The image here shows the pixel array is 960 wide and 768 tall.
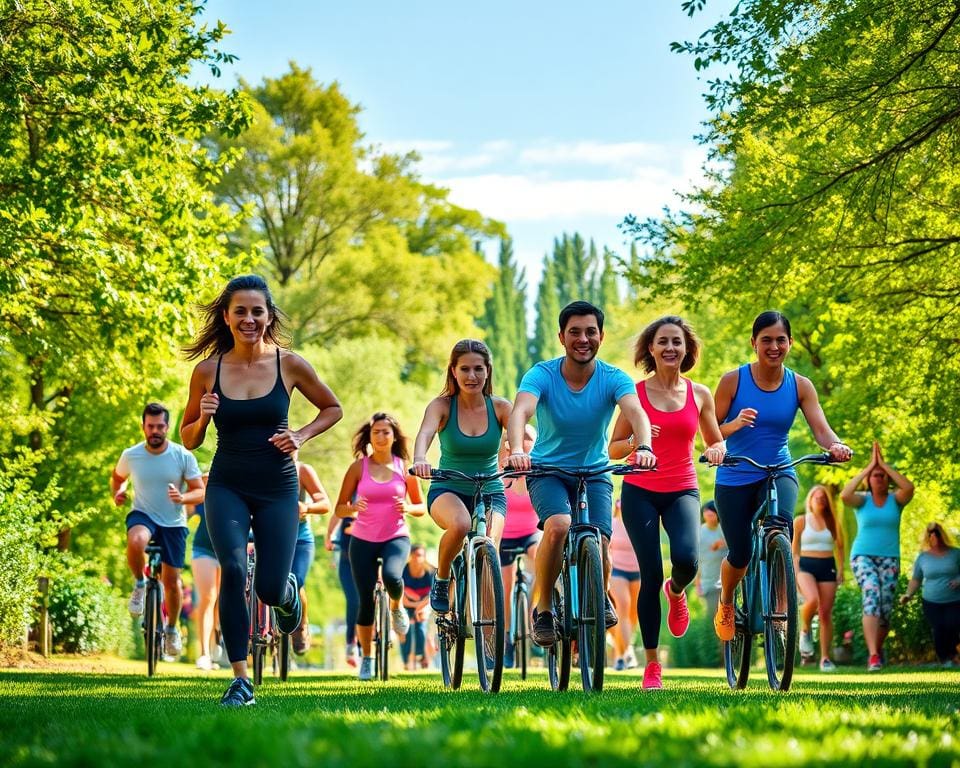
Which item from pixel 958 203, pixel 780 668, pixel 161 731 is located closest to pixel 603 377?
pixel 780 668

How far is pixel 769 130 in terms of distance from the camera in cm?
1444

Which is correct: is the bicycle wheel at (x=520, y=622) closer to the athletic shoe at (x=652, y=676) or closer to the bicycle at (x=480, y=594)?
the athletic shoe at (x=652, y=676)

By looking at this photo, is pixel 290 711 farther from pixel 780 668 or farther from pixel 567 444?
pixel 780 668

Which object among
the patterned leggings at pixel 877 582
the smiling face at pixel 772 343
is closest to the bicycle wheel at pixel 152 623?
the smiling face at pixel 772 343

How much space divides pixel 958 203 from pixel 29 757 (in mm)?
13688

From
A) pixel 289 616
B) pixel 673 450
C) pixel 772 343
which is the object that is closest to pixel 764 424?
pixel 772 343

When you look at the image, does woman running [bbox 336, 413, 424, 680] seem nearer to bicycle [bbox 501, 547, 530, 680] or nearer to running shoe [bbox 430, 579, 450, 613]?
bicycle [bbox 501, 547, 530, 680]


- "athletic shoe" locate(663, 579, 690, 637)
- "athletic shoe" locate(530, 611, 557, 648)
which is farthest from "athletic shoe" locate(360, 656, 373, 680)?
"athletic shoe" locate(530, 611, 557, 648)

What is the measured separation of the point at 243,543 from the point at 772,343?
4.20 metres

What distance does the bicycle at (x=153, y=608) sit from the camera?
13875 millimetres

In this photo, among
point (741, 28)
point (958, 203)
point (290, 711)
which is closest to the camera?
point (290, 711)

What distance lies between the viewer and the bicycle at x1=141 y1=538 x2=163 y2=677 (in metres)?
13.9

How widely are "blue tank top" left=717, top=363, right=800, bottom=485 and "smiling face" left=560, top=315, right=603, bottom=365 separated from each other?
1540 millimetres

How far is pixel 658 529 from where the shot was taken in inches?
401
